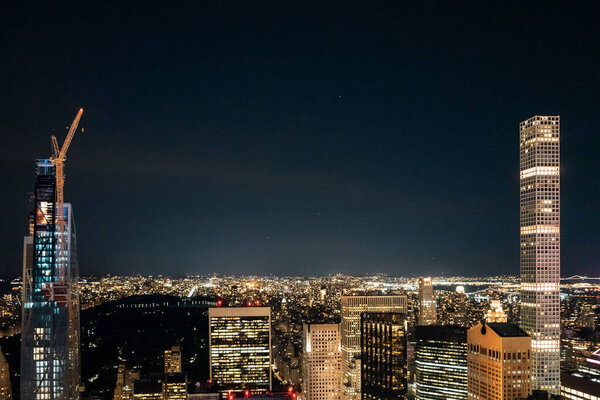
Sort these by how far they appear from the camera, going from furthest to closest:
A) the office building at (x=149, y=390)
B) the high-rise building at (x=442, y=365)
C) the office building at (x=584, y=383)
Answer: the office building at (x=149, y=390)
the high-rise building at (x=442, y=365)
the office building at (x=584, y=383)

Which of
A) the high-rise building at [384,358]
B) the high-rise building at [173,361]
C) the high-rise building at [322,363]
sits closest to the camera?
the high-rise building at [384,358]

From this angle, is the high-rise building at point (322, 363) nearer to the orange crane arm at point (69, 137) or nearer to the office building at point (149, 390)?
the office building at point (149, 390)

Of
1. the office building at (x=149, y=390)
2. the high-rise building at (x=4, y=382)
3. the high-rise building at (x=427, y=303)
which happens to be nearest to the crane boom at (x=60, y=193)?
the high-rise building at (x=4, y=382)

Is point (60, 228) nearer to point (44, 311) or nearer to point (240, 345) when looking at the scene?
point (44, 311)

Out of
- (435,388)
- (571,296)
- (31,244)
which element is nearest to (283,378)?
(435,388)

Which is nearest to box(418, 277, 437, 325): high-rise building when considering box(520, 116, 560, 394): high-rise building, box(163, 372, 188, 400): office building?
box(163, 372, 188, 400): office building

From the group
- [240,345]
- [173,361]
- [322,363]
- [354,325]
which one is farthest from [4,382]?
[354,325]

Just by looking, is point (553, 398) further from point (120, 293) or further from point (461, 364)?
point (120, 293)
